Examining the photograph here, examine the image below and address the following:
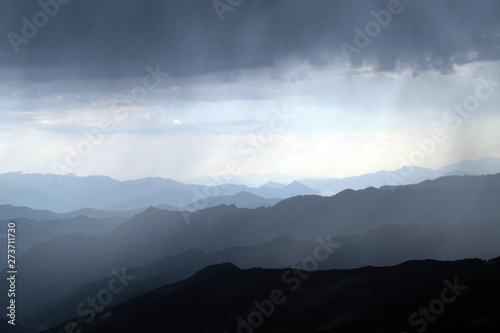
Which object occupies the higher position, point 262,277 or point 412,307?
point 262,277

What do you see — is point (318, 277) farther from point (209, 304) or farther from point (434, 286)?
point (434, 286)

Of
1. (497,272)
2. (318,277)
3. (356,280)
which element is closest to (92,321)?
(318,277)

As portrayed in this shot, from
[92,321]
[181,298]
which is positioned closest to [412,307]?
[181,298]

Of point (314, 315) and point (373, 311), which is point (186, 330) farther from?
point (373, 311)

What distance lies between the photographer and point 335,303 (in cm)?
8981

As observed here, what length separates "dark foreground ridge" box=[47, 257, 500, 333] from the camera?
64812mm

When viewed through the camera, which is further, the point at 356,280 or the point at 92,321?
the point at 92,321

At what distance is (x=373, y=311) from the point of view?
2992 inches

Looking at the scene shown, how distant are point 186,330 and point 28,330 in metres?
132

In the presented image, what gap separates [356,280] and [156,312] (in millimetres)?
50911

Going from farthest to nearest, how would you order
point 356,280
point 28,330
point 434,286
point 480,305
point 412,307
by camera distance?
point 28,330
point 356,280
point 434,286
point 412,307
point 480,305

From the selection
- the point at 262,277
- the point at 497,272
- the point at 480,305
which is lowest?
the point at 480,305

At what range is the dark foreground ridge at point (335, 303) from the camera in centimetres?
6481

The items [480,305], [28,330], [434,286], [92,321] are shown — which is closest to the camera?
[480,305]
